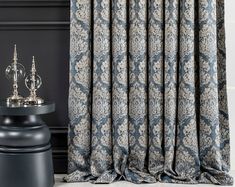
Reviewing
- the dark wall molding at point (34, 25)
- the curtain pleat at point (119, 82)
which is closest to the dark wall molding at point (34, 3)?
the dark wall molding at point (34, 25)

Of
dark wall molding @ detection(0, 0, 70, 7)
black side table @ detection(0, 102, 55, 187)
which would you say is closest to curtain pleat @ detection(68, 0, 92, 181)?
dark wall molding @ detection(0, 0, 70, 7)

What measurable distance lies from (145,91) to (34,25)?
81 centimetres

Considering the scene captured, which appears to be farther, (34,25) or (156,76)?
(34,25)

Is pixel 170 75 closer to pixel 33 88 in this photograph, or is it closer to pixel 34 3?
pixel 33 88

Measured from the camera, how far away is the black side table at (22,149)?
208 centimetres

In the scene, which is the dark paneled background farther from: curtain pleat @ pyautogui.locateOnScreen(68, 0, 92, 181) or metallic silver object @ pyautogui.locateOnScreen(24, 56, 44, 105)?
metallic silver object @ pyautogui.locateOnScreen(24, 56, 44, 105)

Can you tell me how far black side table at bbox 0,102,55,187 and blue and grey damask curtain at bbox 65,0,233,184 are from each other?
0.32 m

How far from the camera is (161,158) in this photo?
2.44 m

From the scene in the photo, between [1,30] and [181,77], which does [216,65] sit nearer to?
[181,77]

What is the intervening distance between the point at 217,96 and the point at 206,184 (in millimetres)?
524

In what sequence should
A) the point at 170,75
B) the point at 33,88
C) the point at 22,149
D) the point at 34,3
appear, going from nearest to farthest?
the point at 22,149 → the point at 33,88 → the point at 170,75 → the point at 34,3

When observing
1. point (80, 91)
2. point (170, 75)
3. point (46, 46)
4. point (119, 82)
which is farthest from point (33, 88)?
point (170, 75)

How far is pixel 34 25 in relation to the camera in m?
2.51

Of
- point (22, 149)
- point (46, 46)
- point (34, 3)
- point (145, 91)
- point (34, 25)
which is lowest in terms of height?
point (22, 149)
